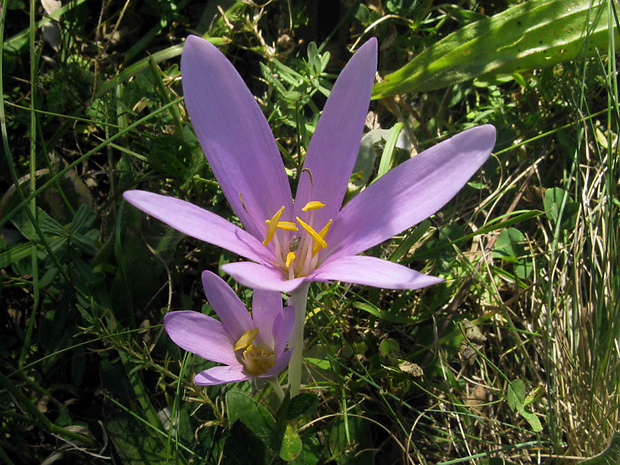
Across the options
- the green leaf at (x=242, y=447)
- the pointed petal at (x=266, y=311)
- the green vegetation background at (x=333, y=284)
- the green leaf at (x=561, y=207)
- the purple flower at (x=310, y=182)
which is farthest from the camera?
the green leaf at (x=561, y=207)

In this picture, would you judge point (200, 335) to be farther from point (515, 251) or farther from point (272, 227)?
point (515, 251)

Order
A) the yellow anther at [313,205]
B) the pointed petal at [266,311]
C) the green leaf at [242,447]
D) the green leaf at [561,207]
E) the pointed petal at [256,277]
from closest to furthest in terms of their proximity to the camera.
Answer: the pointed petal at [256,277] < the yellow anther at [313,205] < the pointed petal at [266,311] < the green leaf at [242,447] < the green leaf at [561,207]

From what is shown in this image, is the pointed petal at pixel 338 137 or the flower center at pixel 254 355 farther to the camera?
the flower center at pixel 254 355

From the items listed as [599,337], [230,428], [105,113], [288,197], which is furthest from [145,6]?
[599,337]

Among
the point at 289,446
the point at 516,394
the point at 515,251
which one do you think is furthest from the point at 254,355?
the point at 515,251

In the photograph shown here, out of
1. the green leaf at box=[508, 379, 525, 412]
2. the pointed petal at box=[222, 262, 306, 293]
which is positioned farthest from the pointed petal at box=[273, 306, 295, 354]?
the green leaf at box=[508, 379, 525, 412]

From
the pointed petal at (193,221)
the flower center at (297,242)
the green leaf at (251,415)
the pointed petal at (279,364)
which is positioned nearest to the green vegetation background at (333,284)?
the green leaf at (251,415)

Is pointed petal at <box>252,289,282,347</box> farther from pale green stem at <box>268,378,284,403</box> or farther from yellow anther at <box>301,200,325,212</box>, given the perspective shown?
yellow anther at <box>301,200,325,212</box>

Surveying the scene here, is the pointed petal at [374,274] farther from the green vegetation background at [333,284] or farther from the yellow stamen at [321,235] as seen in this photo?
the green vegetation background at [333,284]
